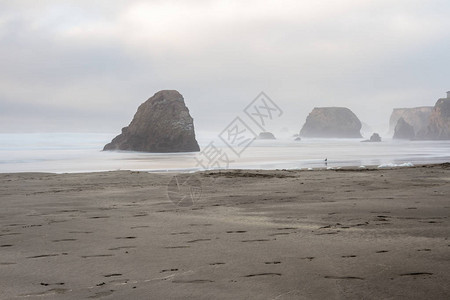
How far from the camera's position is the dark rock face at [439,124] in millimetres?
118625

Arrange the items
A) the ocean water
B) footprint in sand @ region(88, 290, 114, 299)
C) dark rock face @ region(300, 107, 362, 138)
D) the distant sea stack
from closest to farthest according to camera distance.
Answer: footprint in sand @ region(88, 290, 114, 299) → the ocean water → the distant sea stack → dark rock face @ region(300, 107, 362, 138)

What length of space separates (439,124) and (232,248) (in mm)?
134712

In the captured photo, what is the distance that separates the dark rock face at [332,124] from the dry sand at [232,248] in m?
168

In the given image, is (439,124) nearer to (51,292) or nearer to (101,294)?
(101,294)

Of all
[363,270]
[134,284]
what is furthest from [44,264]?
[363,270]

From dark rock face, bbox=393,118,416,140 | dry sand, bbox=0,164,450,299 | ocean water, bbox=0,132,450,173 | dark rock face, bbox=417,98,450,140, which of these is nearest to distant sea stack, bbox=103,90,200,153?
ocean water, bbox=0,132,450,173

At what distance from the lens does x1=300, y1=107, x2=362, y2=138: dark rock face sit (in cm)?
17112

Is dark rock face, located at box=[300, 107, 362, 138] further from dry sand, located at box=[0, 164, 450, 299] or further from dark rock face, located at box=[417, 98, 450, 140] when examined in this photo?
dry sand, located at box=[0, 164, 450, 299]

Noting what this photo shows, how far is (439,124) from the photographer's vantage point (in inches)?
4798

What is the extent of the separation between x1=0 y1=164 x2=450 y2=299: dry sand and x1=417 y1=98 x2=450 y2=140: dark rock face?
413 ft

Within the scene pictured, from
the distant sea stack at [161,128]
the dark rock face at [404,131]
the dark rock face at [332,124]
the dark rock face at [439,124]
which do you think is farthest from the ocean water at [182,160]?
the dark rock face at [332,124]

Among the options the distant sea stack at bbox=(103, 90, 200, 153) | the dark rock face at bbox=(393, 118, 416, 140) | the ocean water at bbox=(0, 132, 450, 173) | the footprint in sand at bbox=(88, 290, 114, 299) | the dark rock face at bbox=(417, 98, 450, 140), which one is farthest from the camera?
the dark rock face at bbox=(393, 118, 416, 140)

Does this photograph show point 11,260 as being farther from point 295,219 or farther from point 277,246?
point 295,219

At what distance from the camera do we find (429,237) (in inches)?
162
